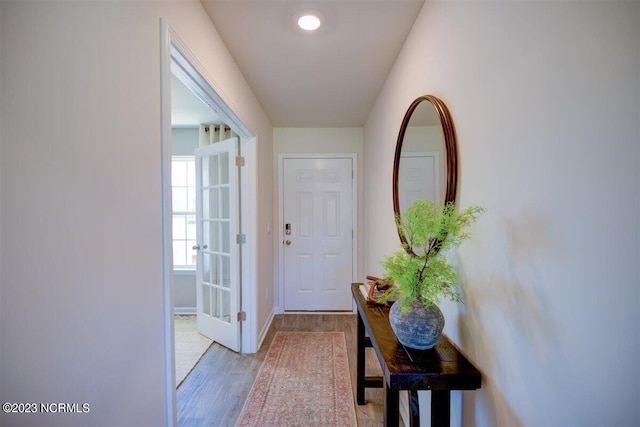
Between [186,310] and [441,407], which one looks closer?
[441,407]

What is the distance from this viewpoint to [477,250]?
92 centimetres

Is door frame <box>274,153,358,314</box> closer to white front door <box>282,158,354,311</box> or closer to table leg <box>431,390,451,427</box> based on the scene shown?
white front door <box>282,158,354,311</box>

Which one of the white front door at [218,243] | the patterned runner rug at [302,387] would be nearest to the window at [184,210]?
the white front door at [218,243]

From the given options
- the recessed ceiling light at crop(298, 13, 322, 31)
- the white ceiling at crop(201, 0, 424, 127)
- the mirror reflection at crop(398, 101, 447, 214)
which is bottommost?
the mirror reflection at crop(398, 101, 447, 214)

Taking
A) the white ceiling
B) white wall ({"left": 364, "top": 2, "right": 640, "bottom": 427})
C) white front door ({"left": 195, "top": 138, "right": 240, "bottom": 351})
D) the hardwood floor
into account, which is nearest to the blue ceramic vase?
white wall ({"left": 364, "top": 2, "right": 640, "bottom": 427})

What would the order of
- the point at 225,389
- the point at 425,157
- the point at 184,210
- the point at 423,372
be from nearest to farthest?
the point at 423,372
the point at 425,157
the point at 225,389
the point at 184,210

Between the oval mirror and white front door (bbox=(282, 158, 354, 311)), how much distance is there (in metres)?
1.69

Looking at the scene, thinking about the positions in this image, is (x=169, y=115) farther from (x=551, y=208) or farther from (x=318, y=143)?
(x=318, y=143)

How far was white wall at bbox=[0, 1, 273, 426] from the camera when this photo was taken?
0.57 metres

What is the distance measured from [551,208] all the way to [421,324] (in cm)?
54

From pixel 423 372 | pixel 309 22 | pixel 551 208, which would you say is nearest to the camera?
pixel 551 208

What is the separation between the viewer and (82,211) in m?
0.70

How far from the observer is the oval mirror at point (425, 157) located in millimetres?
1089

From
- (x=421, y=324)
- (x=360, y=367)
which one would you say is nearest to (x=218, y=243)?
(x=360, y=367)
